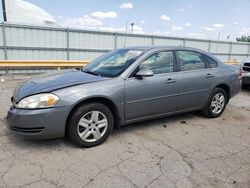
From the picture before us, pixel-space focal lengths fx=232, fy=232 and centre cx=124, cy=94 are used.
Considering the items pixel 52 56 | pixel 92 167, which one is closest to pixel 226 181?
pixel 92 167

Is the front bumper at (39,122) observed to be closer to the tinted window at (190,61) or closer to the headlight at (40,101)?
the headlight at (40,101)

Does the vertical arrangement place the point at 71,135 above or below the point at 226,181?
above

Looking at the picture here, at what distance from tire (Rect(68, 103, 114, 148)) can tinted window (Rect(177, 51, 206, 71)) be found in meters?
1.79

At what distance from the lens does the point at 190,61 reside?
4570mm

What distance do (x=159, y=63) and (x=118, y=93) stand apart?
3.48 ft

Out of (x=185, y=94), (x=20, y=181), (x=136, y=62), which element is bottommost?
(x=20, y=181)

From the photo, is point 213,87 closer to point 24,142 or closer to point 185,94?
point 185,94

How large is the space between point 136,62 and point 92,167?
1.81 m

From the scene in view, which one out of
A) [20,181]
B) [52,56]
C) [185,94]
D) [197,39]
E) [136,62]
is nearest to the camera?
[20,181]

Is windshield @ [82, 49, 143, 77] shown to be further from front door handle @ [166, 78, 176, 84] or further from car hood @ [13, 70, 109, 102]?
front door handle @ [166, 78, 176, 84]

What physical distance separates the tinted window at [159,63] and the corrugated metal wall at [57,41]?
906cm

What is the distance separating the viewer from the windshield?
3.85 m

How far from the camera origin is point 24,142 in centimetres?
353

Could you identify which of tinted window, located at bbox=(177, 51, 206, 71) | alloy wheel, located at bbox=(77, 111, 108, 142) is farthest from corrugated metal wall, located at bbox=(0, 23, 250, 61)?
alloy wheel, located at bbox=(77, 111, 108, 142)
